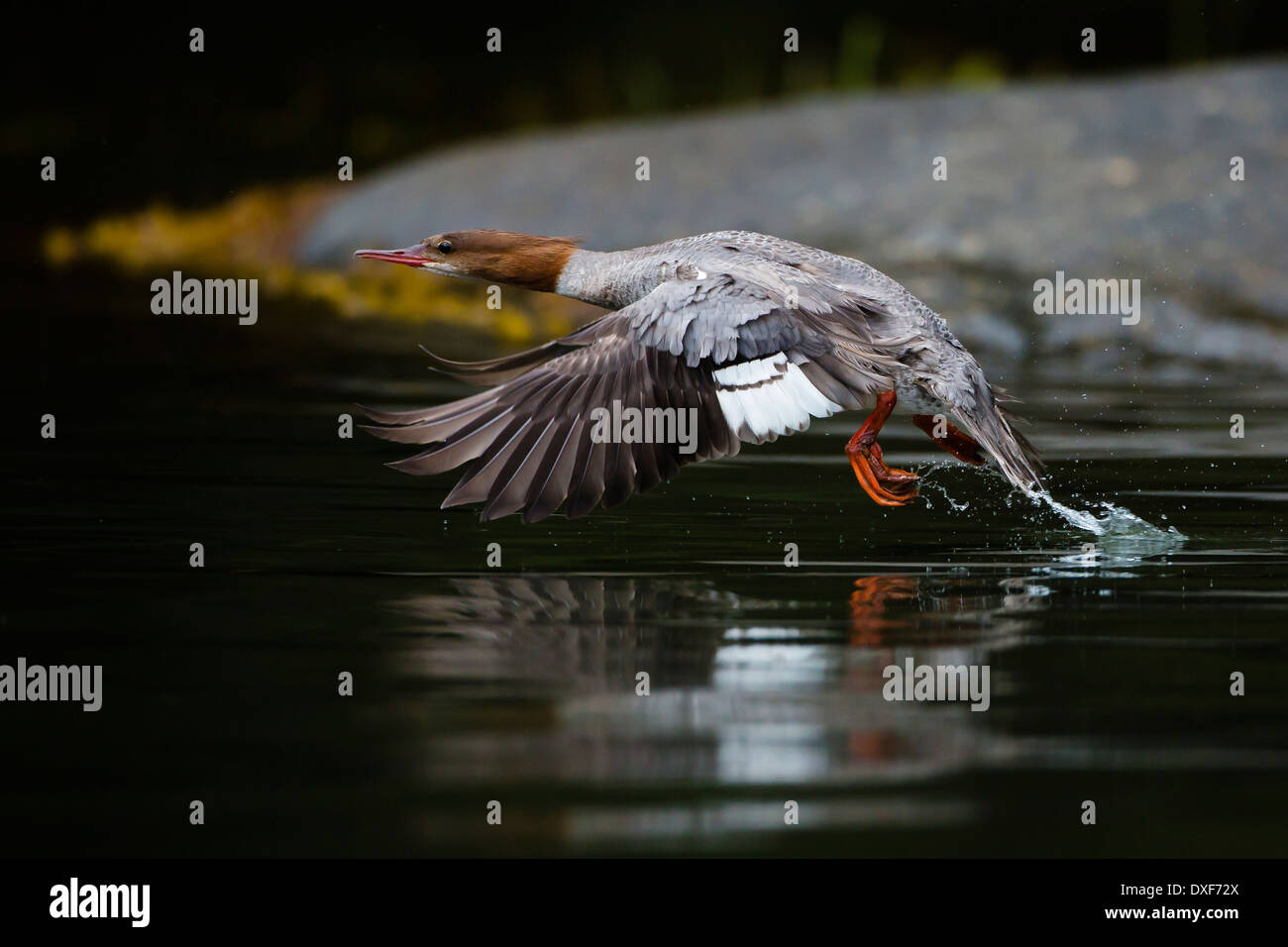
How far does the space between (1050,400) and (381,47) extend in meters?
17.3

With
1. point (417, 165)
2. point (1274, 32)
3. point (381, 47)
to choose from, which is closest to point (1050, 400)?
point (417, 165)

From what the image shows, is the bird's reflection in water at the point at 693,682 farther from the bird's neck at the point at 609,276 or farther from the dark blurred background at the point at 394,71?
the dark blurred background at the point at 394,71

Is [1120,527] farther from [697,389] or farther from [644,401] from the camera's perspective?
[644,401]

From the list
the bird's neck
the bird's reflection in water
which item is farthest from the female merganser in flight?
the bird's reflection in water

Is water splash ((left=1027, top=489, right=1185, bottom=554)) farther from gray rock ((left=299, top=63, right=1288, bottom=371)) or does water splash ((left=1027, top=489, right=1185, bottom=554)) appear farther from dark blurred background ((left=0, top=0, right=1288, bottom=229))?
dark blurred background ((left=0, top=0, right=1288, bottom=229))

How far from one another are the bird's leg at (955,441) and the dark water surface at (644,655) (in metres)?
0.26

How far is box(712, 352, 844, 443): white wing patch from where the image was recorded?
6.77 meters

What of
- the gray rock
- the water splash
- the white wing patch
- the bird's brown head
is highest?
the gray rock

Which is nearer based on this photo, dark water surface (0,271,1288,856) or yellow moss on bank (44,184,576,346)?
dark water surface (0,271,1288,856)

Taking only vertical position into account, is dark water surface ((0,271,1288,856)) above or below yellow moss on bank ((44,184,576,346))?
below

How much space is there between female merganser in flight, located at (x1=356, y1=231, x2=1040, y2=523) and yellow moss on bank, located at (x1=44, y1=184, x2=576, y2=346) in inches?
262

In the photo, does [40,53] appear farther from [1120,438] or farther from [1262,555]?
[1262,555]

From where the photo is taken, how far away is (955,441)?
799cm

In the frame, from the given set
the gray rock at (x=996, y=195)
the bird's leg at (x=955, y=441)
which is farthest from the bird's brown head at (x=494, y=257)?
the gray rock at (x=996, y=195)
